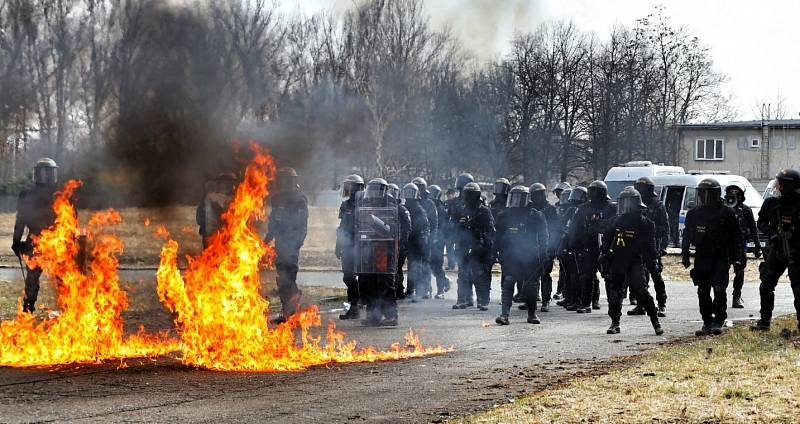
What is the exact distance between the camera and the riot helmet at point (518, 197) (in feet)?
43.6

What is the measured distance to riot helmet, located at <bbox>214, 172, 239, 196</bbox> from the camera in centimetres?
1241

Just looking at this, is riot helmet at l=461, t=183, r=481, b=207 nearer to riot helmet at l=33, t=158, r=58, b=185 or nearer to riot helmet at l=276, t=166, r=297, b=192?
riot helmet at l=276, t=166, r=297, b=192

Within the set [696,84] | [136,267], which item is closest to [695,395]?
[136,267]

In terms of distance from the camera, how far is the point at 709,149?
59125 millimetres

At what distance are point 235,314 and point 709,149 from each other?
2130 inches

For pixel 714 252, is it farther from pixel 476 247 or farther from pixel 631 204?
pixel 476 247

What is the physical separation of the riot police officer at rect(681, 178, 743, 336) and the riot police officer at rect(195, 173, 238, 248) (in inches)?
237

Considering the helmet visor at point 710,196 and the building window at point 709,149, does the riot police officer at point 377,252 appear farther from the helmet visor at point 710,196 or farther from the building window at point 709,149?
the building window at point 709,149

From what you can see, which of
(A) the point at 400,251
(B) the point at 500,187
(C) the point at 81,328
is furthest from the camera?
(B) the point at 500,187

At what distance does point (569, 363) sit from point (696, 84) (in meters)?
50.4

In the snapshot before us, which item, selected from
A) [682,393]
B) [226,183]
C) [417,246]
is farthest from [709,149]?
[682,393]

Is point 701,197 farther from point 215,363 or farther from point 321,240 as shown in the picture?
point 321,240

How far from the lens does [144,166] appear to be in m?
11.8

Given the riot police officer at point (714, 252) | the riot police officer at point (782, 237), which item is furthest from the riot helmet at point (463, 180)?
A: the riot police officer at point (782, 237)
